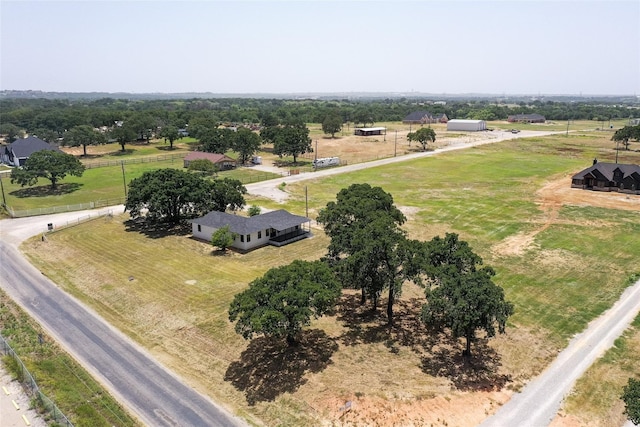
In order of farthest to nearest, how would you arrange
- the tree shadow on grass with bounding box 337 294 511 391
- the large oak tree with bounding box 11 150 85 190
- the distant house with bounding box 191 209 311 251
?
the large oak tree with bounding box 11 150 85 190 < the distant house with bounding box 191 209 311 251 < the tree shadow on grass with bounding box 337 294 511 391

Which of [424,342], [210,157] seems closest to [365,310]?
[424,342]

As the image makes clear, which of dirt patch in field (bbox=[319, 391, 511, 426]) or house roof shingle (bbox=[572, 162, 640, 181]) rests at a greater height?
house roof shingle (bbox=[572, 162, 640, 181])

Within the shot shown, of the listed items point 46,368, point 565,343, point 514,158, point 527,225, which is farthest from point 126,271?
point 514,158

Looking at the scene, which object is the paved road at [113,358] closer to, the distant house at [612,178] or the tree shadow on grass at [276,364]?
the tree shadow on grass at [276,364]

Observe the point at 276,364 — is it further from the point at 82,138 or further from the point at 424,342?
the point at 82,138

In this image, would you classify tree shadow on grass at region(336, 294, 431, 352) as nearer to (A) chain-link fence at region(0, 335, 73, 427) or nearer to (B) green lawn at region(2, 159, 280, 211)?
(A) chain-link fence at region(0, 335, 73, 427)

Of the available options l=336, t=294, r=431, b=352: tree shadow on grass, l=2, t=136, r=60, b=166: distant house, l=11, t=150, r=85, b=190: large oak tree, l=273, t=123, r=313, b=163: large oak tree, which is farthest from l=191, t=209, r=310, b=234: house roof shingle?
l=2, t=136, r=60, b=166: distant house

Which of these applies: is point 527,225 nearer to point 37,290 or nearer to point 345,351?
point 345,351
